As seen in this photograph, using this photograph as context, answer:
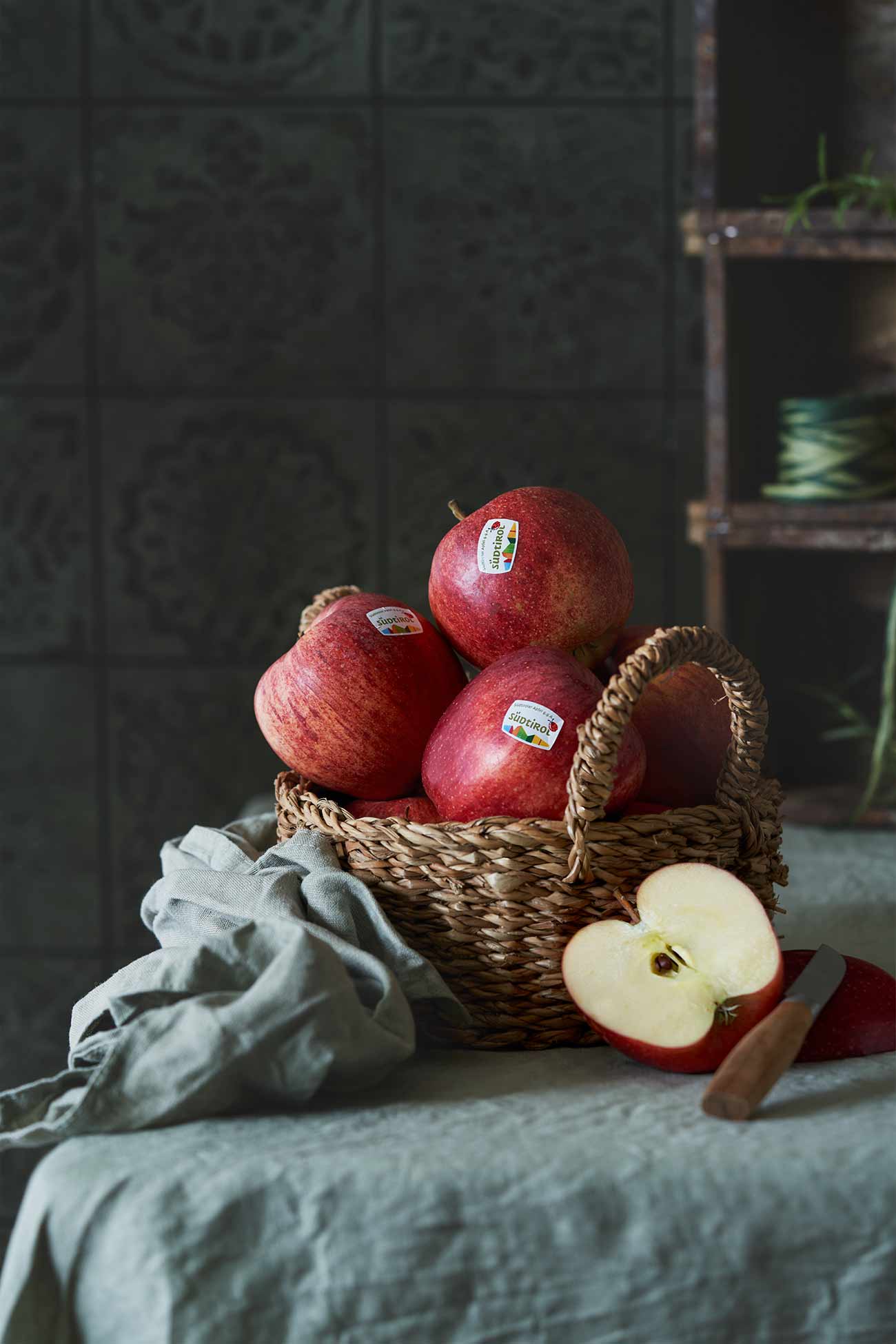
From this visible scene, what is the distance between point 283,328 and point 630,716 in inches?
56.7

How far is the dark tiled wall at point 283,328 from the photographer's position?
197cm

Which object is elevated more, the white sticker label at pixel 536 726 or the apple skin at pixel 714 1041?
the white sticker label at pixel 536 726

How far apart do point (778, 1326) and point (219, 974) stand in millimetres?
337

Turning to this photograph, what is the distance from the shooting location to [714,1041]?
2.33 ft

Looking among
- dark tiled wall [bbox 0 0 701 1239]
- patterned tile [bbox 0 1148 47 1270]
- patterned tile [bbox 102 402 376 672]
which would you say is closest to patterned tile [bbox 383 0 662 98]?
dark tiled wall [bbox 0 0 701 1239]

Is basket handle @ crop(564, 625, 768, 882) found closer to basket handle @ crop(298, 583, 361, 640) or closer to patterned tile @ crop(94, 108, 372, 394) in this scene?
basket handle @ crop(298, 583, 361, 640)

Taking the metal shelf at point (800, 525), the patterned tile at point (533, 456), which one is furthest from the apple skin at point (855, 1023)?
the patterned tile at point (533, 456)

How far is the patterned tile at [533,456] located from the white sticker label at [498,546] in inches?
46.1

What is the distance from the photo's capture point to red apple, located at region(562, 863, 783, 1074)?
708 millimetres

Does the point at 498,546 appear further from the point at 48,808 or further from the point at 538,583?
the point at 48,808

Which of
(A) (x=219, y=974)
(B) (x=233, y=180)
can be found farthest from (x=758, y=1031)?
(B) (x=233, y=180)

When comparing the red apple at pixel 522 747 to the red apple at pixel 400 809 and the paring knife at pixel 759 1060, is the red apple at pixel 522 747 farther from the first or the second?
the paring knife at pixel 759 1060

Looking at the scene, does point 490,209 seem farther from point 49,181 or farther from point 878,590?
point 878,590

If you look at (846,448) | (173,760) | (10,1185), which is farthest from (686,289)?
(10,1185)
